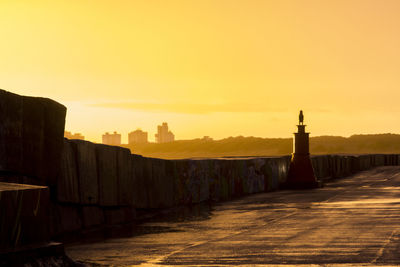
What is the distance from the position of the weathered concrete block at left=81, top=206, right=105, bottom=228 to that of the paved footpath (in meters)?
0.76

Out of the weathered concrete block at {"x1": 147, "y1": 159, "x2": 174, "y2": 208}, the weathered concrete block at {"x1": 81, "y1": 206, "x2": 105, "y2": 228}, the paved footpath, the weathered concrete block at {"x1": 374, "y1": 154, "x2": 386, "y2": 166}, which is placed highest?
the weathered concrete block at {"x1": 374, "y1": 154, "x2": 386, "y2": 166}

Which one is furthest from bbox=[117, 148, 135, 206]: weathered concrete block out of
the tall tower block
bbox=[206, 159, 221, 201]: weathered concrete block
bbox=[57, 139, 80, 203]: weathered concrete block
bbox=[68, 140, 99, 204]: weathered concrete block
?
the tall tower block

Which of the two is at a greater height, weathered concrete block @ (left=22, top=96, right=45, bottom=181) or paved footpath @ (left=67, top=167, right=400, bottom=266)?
weathered concrete block @ (left=22, top=96, right=45, bottom=181)

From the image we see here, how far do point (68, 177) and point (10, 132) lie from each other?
2104 millimetres

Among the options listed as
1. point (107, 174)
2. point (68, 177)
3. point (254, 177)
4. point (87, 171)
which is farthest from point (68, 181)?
point (254, 177)

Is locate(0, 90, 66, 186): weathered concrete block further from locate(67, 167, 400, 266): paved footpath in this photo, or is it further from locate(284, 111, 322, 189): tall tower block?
locate(284, 111, 322, 189): tall tower block

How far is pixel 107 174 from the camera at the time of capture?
39.8 feet

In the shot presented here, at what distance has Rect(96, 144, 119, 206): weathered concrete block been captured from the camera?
11891 mm

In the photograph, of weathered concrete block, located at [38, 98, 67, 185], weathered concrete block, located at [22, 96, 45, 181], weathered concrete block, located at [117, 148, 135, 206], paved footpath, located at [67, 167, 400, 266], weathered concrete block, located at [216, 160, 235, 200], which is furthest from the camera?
weathered concrete block, located at [216, 160, 235, 200]

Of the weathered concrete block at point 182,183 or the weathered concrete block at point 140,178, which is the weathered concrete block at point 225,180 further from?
the weathered concrete block at point 140,178

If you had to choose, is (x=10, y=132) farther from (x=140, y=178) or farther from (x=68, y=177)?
(x=140, y=178)

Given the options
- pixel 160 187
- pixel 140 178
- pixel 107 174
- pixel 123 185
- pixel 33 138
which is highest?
pixel 33 138

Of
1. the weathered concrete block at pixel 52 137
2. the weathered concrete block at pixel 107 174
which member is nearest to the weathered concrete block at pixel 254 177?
the weathered concrete block at pixel 107 174

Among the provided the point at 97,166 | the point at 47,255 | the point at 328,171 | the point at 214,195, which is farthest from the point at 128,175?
the point at 328,171
